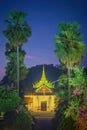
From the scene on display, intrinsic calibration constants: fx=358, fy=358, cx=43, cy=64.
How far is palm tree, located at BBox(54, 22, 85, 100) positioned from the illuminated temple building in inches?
195

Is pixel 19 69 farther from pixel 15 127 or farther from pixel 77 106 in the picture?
pixel 77 106

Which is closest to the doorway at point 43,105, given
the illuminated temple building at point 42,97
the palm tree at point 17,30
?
the illuminated temple building at point 42,97

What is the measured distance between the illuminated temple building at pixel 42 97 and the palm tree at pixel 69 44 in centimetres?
494

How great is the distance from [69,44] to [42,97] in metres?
6.00

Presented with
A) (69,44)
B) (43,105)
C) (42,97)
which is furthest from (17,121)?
(43,105)

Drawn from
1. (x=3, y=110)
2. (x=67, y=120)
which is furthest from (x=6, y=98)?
(x=67, y=120)

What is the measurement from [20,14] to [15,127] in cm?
564

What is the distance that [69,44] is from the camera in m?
16.7

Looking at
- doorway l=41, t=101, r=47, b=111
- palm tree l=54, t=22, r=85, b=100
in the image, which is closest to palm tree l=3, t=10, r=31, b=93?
palm tree l=54, t=22, r=85, b=100

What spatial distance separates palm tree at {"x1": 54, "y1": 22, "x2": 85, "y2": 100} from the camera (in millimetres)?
16672

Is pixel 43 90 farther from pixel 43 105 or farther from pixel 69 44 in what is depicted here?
pixel 69 44

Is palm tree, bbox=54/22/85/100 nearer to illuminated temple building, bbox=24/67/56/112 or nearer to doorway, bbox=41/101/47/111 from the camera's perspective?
illuminated temple building, bbox=24/67/56/112

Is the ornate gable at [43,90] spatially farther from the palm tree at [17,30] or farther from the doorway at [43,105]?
the palm tree at [17,30]

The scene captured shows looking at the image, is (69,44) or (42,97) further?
(42,97)
